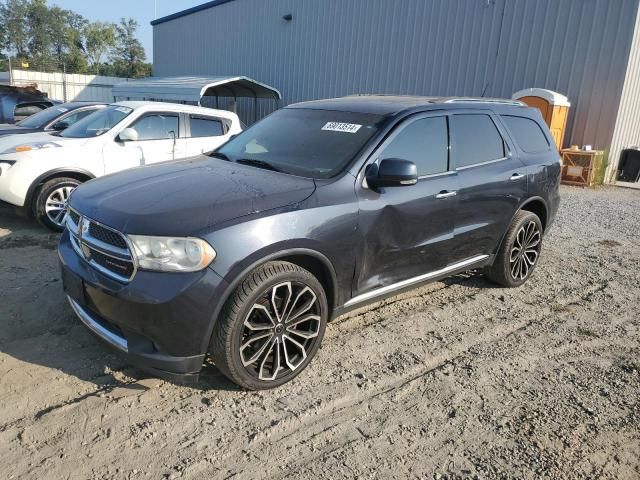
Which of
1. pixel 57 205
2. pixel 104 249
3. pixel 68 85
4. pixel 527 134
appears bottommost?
pixel 57 205

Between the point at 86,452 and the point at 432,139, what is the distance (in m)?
3.11

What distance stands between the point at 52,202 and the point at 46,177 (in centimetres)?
31

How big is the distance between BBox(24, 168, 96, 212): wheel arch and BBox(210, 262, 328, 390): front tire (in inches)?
173

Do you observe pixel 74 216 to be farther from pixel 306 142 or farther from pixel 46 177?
pixel 46 177

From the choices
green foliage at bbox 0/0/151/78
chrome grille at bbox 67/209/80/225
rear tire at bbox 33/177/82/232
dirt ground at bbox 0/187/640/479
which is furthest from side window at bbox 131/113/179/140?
green foliage at bbox 0/0/151/78

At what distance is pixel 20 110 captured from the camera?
11.2m

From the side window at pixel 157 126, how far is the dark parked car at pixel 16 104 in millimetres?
Result: 5882

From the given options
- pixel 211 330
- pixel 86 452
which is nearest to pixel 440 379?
pixel 211 330

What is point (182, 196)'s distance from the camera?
3.02m

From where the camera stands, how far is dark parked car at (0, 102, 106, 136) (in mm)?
7977

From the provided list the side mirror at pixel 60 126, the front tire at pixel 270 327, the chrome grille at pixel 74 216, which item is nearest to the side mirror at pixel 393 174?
the front tire at pixel 270 327

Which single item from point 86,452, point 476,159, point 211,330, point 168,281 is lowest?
point 86,452

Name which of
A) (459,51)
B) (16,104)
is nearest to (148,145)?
(16,104)

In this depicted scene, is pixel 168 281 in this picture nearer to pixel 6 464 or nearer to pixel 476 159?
pixel 6 464
